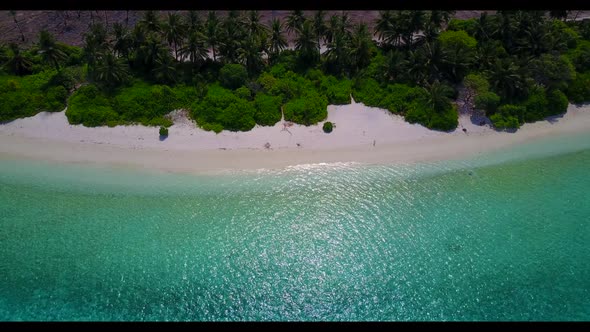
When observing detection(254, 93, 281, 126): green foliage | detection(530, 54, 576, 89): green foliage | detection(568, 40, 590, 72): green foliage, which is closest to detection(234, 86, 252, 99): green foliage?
detection(254, 93, 281, 126): green foliage

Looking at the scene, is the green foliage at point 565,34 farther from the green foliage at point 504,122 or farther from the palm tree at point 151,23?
the palm tree at point 151,23

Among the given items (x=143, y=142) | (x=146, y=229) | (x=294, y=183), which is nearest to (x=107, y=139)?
(x=143, y=142)

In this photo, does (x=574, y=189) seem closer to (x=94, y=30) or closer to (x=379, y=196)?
(x=379, y=196)

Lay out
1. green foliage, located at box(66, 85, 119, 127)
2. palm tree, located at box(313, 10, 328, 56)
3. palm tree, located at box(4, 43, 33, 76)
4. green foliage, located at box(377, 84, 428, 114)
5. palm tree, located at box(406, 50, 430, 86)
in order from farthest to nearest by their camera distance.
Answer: palm tree, located at box(313, 10, 328, 56), palm tree, located at box(4, 43, 33, 76), palm tree, located at box(406, 50, 430, 86), green foliage, located at box(377, 84, 428, 114), green foliage, located at box(66, 85, 119, 127)

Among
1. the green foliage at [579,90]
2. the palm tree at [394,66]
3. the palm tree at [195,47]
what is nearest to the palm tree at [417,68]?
the palm tree at [394,66]

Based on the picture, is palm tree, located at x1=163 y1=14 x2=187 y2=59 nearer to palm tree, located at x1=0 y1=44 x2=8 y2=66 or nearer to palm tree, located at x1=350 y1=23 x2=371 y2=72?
palm tree, located at x1=0 y1=44 x2=8 y2=66
